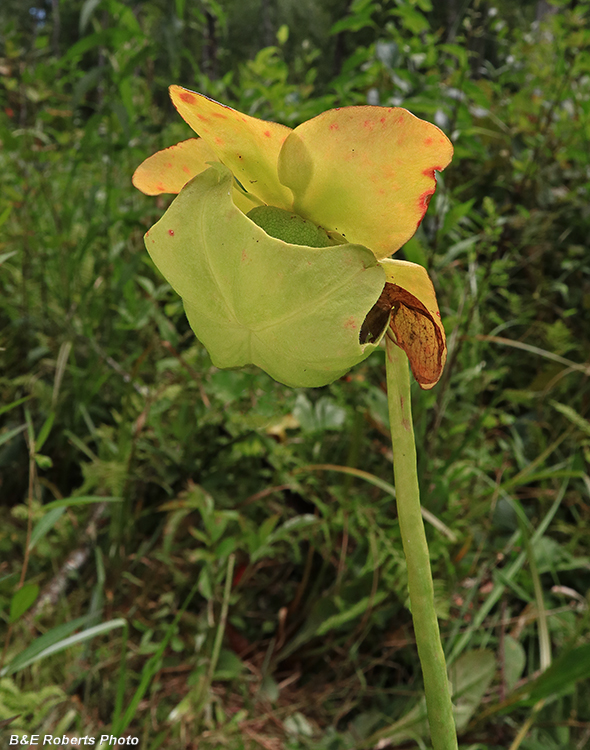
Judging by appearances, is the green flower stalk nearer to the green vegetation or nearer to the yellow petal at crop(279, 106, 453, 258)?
the yellow petal at crop(279, 106, 453, 258)

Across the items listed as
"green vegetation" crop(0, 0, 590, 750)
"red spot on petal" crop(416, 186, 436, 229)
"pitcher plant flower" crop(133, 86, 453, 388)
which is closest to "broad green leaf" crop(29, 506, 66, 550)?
"green vegetation" crop(0, 0, 590, 750)

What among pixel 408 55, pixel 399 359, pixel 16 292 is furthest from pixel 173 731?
pixel 408 55

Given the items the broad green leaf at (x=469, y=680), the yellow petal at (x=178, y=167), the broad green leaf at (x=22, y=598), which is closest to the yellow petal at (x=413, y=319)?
the yellow petal at (x=178, y=167)

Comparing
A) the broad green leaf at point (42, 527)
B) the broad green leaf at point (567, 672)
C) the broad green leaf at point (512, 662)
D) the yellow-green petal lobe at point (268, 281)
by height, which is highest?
the yellow-green petal lobe at point (268, 281)

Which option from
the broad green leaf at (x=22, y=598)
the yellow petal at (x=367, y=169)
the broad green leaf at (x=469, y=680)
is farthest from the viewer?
the broad green leaf at (x=469, y=680)

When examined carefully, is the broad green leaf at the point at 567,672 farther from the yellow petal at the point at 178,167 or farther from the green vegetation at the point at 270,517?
the yellow petal at the point at 178,167

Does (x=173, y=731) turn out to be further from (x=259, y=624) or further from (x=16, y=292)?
(x=16, y=292)

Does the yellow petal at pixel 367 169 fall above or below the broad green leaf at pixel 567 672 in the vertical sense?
above

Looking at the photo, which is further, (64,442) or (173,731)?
(64,442)
